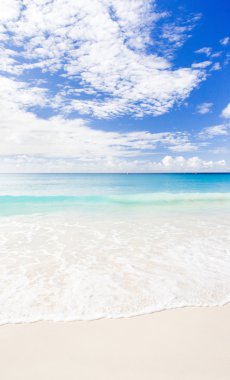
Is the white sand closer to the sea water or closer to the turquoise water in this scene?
the sea water

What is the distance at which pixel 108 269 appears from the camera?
6922mm

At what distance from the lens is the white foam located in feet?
16.1

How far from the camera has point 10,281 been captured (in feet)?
19.8

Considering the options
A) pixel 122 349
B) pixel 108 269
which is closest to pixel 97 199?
pixel 108 269

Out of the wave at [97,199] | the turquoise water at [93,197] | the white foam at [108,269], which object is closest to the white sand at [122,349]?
the white foam at [108,269]

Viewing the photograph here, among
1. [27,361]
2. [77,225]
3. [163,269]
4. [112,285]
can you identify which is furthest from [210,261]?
[77,225]

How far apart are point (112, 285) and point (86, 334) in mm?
1872

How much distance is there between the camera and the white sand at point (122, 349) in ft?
10.8

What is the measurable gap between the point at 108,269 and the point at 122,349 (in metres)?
3.22

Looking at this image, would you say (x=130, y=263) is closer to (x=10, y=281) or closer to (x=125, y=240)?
(x=125, y=240)

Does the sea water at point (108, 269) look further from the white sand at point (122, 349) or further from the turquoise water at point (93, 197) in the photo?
the turquoise water at point (93, 197)

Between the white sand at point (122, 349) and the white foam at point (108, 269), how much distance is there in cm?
36

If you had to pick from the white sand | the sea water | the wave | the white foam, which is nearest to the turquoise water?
the wave

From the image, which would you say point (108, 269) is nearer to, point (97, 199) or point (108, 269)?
point (108, 269)
